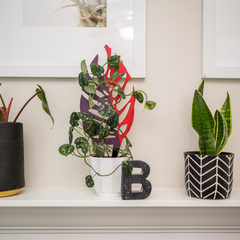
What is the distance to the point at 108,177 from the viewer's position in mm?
623

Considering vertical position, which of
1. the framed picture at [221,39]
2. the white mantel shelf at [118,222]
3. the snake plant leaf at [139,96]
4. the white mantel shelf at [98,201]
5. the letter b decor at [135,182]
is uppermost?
the framed picture at [221,39]

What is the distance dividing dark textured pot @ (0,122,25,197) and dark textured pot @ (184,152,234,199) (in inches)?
20.6

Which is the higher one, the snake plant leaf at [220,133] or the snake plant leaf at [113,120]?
the snake plant leaf at [113,120]

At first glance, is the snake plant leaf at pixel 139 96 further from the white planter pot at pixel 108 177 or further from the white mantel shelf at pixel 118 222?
the white mantel shelf at pixel 118 222

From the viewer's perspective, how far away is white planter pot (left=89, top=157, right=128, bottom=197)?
24.4 inches

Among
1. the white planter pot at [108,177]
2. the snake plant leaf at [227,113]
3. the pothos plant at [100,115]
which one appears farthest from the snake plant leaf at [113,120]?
the snake plant leaf at [227,113]

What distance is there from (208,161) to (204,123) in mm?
110

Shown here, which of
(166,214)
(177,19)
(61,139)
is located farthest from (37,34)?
(166,214)

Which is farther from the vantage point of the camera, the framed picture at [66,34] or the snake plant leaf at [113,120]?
the framed picture at [66,34]

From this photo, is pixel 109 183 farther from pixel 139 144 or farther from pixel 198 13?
pixel 198 13

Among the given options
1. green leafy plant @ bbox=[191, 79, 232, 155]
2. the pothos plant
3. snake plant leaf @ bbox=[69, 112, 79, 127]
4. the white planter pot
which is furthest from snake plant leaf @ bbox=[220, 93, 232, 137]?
snake plant leaf @ bbox=[69, 112, 79, 127]

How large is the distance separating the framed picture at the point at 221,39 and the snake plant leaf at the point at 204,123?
0.62 ft

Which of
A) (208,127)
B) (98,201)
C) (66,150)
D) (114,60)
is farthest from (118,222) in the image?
(114,60)

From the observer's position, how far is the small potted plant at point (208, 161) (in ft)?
2.02
